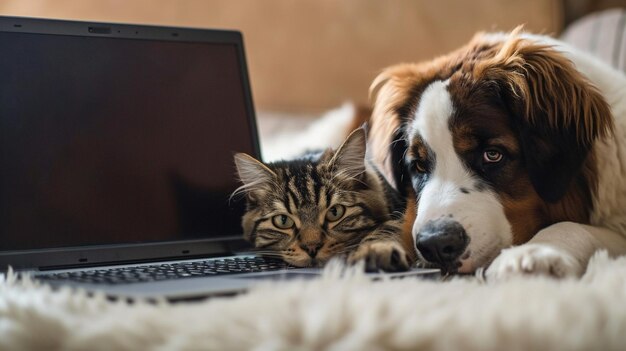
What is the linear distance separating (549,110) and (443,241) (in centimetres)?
38

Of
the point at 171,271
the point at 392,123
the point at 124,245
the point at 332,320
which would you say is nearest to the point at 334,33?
the point at 392,123

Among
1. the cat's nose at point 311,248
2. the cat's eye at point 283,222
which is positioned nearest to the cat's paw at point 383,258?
the cat's nose at point 311,248

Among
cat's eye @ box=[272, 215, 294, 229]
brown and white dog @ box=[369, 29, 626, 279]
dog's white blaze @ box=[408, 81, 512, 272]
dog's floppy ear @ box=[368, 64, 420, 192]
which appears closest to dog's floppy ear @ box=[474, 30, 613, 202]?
brown and white dog @ box=[369, 29, 626, 279]

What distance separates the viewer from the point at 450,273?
1.22 m

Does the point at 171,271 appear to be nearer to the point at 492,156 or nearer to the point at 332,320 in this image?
the point at 332,320

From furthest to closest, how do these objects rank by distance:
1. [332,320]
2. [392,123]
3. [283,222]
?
1. [392,123]
2. [283,222]
3. [332,320]

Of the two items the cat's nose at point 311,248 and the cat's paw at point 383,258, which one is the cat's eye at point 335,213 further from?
the cat's paw at point 383,258

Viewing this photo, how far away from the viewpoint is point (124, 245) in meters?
1.32

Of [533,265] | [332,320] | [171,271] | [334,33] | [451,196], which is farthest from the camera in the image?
[334,33]

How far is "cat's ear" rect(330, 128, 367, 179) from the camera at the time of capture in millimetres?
1406

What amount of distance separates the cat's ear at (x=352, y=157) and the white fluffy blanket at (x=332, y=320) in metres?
0.53

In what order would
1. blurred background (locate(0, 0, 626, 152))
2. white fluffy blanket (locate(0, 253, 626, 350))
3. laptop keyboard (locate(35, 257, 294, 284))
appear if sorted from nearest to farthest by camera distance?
1. white fluffy blanket (locate(0, 253, 626, 350))
2. laptop keyboard (locate(35, 257, 294, 284))
3. blurred background (locate(0, 0, 626, 152))

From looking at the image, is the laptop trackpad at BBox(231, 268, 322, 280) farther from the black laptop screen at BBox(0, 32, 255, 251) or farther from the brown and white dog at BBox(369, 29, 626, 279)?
the black laptop screen at BBox(0, 32, 255, 251)

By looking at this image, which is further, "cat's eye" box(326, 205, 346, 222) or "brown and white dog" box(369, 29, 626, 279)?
"cat's eye" box(326, 205, 346, 222)
